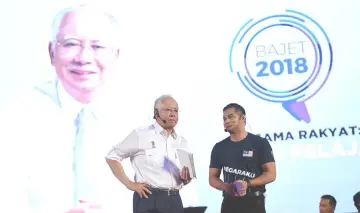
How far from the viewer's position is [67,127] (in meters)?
5.32

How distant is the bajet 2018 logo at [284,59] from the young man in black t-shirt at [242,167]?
2.22 feet

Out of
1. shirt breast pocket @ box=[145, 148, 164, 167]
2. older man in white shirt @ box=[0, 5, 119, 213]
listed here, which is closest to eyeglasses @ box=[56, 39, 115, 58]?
older man in white shirt @ box=[0, 5, 119, 213]

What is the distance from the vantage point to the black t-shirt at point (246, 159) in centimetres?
439

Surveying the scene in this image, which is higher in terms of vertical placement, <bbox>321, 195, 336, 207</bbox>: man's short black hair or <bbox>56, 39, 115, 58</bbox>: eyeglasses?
<bbox>56, 39, 115, 58</bbox>: eyeglasses

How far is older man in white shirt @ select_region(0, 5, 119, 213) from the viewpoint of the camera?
17.2 ft

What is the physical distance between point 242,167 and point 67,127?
64.3 inches

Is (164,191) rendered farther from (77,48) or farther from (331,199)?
(77,48)

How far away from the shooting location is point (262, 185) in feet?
14.4

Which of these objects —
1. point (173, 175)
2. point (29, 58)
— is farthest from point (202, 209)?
point (29, 58)

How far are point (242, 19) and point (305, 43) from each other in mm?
522

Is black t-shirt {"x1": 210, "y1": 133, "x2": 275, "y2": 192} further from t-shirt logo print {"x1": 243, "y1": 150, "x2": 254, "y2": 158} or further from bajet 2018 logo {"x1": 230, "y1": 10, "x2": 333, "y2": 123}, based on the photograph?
bajet 2018 logo {"x1": 230, "y1": 10, "x2": 333, "y2": 123}

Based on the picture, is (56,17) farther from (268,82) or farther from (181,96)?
(268,82)

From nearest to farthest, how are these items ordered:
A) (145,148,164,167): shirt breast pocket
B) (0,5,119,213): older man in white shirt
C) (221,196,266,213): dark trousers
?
(221,196,266,213): dark trousers < (145,148,164,167): shirt breast pocket < (0,5,119,213): older man in white shirt

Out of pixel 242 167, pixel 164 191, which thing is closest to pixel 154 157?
pixel 164 191
